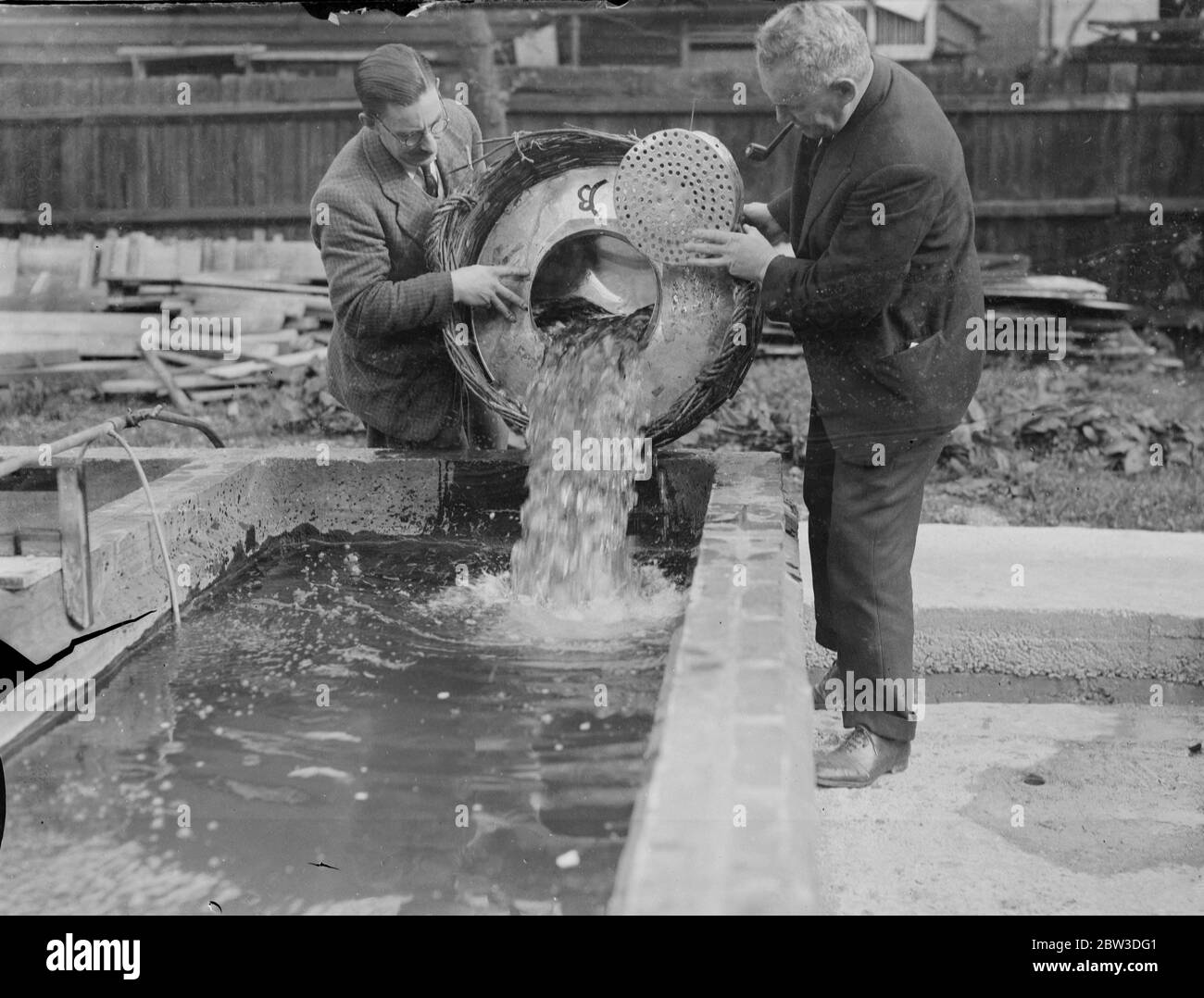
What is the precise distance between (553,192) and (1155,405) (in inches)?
207

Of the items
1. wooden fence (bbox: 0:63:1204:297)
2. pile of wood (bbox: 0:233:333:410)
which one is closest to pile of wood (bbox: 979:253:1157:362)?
wooden fence (bbox: 0:63:1204:297)

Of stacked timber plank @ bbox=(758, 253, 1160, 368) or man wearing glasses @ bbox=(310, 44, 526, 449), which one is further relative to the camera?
stacked timber plank @ bbox=(758, 253, 1160, 368)

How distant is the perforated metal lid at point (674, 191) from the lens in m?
3.32

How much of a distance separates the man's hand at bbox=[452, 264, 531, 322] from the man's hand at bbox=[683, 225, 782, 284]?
0.53 metres

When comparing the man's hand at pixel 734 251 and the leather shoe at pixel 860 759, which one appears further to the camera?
the leather shoe at pixel 860 759

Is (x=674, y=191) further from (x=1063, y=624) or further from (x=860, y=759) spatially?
(x=1063, y=624)

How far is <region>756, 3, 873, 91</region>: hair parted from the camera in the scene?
3.07m

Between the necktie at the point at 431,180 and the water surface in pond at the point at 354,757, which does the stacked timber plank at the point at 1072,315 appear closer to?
the necktie at the point at 431,180

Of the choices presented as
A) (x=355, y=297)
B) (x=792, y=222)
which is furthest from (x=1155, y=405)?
(x=355, y=297)

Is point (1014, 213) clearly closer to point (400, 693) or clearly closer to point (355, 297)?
point (355, 297)

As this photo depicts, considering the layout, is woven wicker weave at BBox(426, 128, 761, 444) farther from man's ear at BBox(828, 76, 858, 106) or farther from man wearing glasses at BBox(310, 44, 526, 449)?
man's ear at BBox(828, 76, 858, 106)

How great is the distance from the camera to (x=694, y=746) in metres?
1.94

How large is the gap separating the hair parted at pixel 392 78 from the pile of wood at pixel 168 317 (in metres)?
5.27

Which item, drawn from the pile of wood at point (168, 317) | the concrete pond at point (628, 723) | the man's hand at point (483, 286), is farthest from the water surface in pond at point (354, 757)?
the pile of wood at point (168, 317)
